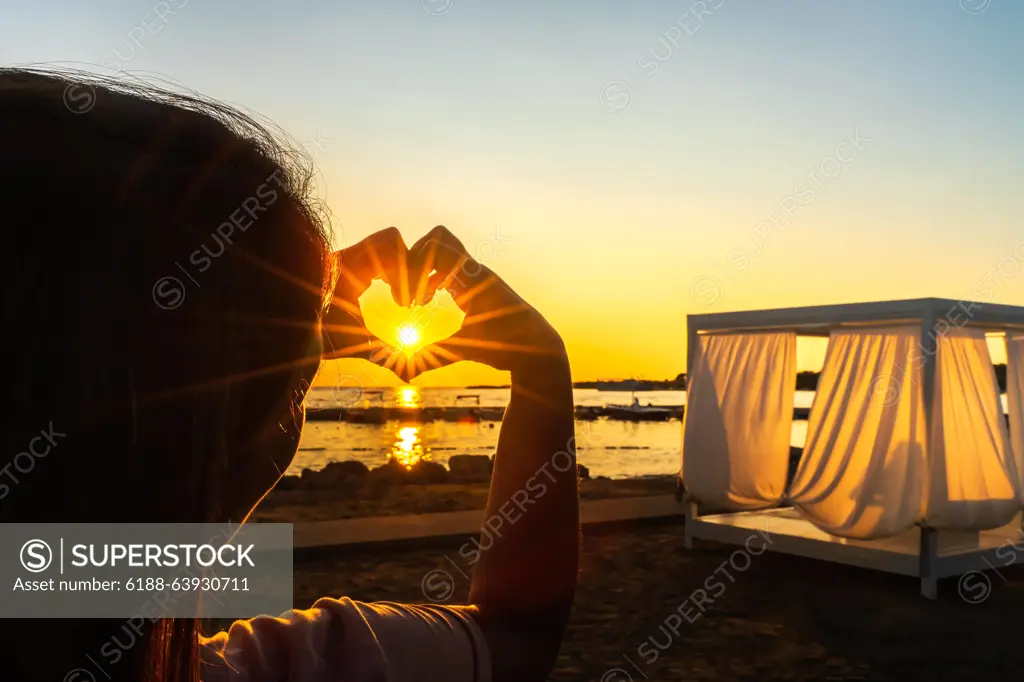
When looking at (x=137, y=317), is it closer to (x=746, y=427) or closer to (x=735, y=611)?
(x=735, y=611)

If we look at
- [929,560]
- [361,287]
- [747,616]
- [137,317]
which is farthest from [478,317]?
[929,560]

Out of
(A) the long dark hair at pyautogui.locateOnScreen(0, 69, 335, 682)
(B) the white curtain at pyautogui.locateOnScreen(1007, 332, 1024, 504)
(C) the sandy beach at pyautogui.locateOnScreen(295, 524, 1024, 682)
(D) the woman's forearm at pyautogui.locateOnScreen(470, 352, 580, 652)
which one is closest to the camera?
(A) the long dark hair at pyautogui.locateOnScreen(0, 69, 335, 682)

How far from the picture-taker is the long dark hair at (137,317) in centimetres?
52

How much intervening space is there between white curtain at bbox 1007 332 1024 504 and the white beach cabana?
0.02m

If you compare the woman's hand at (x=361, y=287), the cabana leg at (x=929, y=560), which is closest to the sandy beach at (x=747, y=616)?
the cabana leg at (x=929, y=560)

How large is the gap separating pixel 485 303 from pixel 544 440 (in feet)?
0.62

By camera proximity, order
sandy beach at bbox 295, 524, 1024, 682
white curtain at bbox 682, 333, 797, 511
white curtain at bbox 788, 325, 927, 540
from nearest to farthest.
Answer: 1. sandy beach at bbox 295, 524, 1024, 682
2. white curtain at bbox 788, 325, 927, 540
3. white curtain at bbox 682, 333, 797, 511

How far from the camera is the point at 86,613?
527 millimetres

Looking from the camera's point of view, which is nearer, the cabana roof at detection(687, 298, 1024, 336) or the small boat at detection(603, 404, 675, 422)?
the cabana roof at detection(687, 298, 1024, 336)

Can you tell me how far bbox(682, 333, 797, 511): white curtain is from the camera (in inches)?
362

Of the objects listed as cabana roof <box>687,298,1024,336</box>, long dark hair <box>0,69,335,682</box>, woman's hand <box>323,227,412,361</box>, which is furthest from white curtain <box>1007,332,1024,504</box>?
long dark hair <box>0,69,335,682</box>

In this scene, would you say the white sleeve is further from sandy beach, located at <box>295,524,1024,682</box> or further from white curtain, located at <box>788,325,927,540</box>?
white curtain, located at <box>788,325,927,540</box>

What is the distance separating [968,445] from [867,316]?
1.54 meters

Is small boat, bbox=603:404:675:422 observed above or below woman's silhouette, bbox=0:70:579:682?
below
